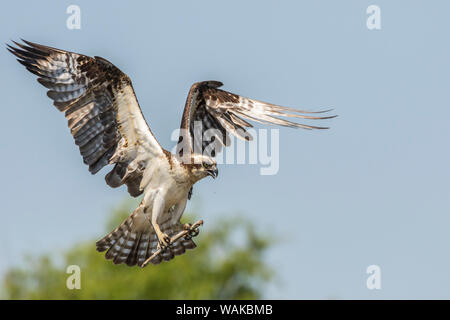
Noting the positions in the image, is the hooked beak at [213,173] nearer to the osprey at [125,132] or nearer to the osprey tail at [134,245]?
the osprey at [125,132]

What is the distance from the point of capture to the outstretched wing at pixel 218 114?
13.0 m

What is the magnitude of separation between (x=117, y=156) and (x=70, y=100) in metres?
1.00

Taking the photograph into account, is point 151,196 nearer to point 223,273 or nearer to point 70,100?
point 70,100

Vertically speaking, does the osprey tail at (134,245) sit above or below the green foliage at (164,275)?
above

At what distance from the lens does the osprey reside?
12250mm

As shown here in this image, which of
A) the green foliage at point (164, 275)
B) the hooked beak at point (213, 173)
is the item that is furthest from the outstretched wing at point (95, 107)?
the green foliage at point (164, 275)

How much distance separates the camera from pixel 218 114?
13531mm

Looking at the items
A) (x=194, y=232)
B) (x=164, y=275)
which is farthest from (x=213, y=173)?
(x=164, y=275)

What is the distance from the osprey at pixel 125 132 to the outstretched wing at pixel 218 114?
3 centimetres

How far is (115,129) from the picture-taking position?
12680 mm

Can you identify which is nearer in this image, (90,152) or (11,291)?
(90,152)

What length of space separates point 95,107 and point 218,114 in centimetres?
193

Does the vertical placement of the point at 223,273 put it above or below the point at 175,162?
below
